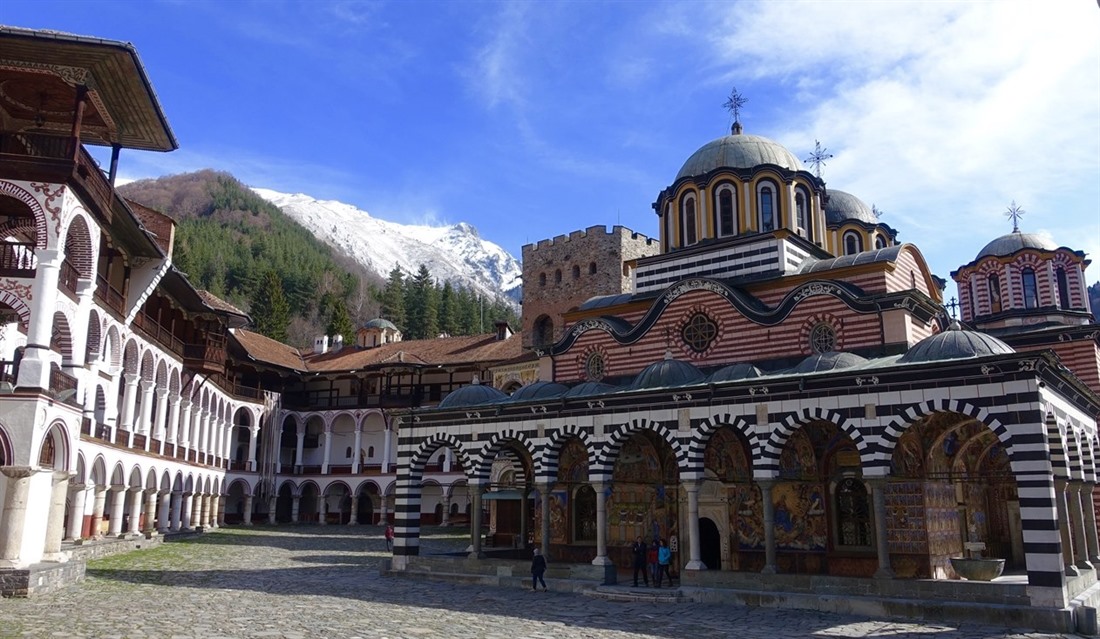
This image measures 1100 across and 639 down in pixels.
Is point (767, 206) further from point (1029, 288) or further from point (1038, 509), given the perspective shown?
point (1038, 509)

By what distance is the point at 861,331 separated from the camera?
1983 cm

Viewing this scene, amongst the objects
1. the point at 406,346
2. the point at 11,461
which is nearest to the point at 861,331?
the point at 11,461

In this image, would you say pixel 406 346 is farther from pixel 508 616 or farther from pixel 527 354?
pixel 508 616

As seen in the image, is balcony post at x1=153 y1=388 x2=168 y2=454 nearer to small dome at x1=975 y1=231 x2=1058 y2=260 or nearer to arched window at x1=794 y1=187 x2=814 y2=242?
arched window at x1=794 y1=187 x2=814 y2=242

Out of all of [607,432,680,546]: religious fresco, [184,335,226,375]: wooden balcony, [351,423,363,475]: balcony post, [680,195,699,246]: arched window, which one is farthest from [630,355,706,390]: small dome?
[351,423,363,475]: balcony post

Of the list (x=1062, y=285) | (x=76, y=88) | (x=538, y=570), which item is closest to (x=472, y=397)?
(x=538, y=570)

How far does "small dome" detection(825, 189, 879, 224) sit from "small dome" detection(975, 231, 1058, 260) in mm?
3878

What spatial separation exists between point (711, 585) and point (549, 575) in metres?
3.77

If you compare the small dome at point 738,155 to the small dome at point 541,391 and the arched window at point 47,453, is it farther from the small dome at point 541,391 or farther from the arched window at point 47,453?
the arched window at point 47,453

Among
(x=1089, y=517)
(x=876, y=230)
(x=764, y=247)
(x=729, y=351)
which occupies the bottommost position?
(x=1089, y=517)

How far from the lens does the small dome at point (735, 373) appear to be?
18.7 meters

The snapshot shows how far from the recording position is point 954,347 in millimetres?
15711

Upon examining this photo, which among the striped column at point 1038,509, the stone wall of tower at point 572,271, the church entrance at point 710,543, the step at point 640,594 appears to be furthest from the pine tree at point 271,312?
the striped column at point 1038,509

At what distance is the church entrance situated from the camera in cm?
2008
